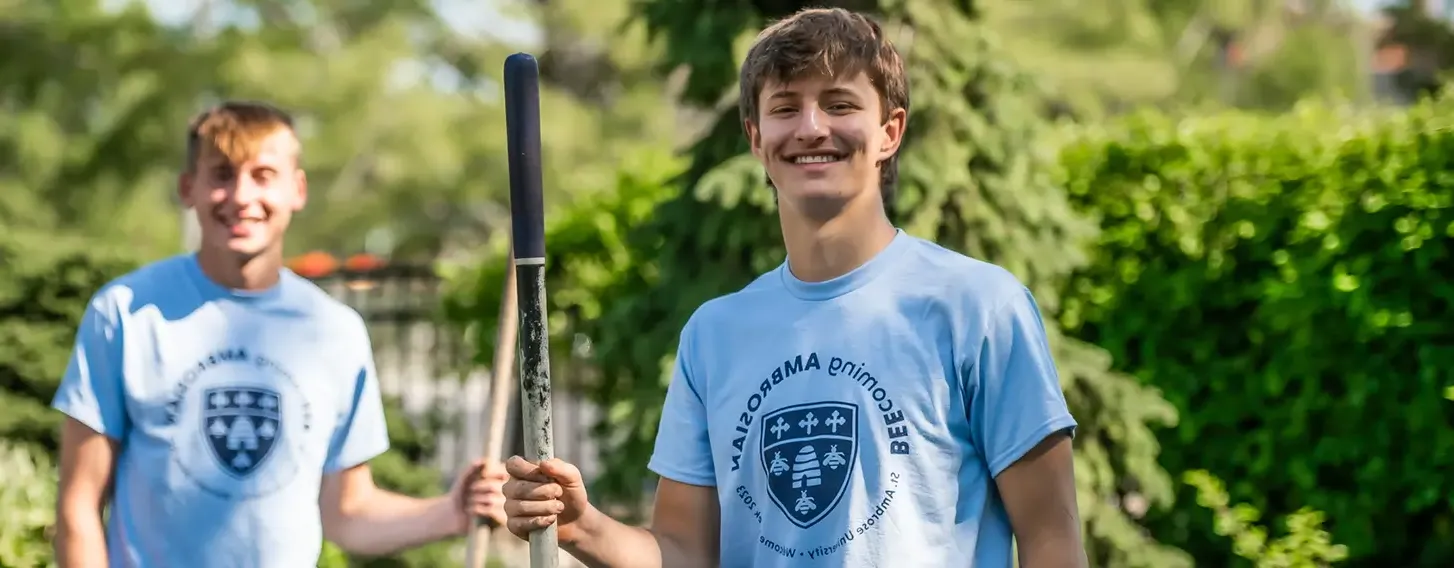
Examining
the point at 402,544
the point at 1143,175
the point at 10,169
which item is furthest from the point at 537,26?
the point at 402,544

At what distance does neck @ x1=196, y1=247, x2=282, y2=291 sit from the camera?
378 centimetres

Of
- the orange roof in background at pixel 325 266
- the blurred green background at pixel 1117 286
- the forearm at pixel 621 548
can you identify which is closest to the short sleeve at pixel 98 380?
the forearm at pixel 621 548

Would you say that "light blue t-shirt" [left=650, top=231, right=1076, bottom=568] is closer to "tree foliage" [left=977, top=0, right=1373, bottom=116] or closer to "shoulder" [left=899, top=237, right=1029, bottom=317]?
"shoulder" [left=899, top=237, right=1029, bottom=317]

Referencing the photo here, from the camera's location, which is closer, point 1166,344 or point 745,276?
point 745,276

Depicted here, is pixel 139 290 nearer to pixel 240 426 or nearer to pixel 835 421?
pixel 240 426

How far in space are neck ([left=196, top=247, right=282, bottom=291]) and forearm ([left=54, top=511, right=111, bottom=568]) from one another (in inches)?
23.1

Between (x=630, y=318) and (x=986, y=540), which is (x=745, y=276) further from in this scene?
(x=986, y=540)

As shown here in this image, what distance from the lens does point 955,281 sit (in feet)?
8.39

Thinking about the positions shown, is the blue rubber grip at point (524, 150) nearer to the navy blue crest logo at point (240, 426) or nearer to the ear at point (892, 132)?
the ear at point (892, 132)

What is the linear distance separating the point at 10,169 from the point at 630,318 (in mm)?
18253

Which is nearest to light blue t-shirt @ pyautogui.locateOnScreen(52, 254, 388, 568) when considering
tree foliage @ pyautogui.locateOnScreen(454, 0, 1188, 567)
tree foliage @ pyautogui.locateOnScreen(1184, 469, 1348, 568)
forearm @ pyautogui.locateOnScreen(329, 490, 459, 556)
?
forearm @ pyautogui.locateOnScreen(329, 490, 459, 556)

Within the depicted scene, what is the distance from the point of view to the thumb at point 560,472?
2.45 meters

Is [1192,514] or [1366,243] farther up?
[1366,243]

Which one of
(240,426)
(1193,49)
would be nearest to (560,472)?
(240,426)
